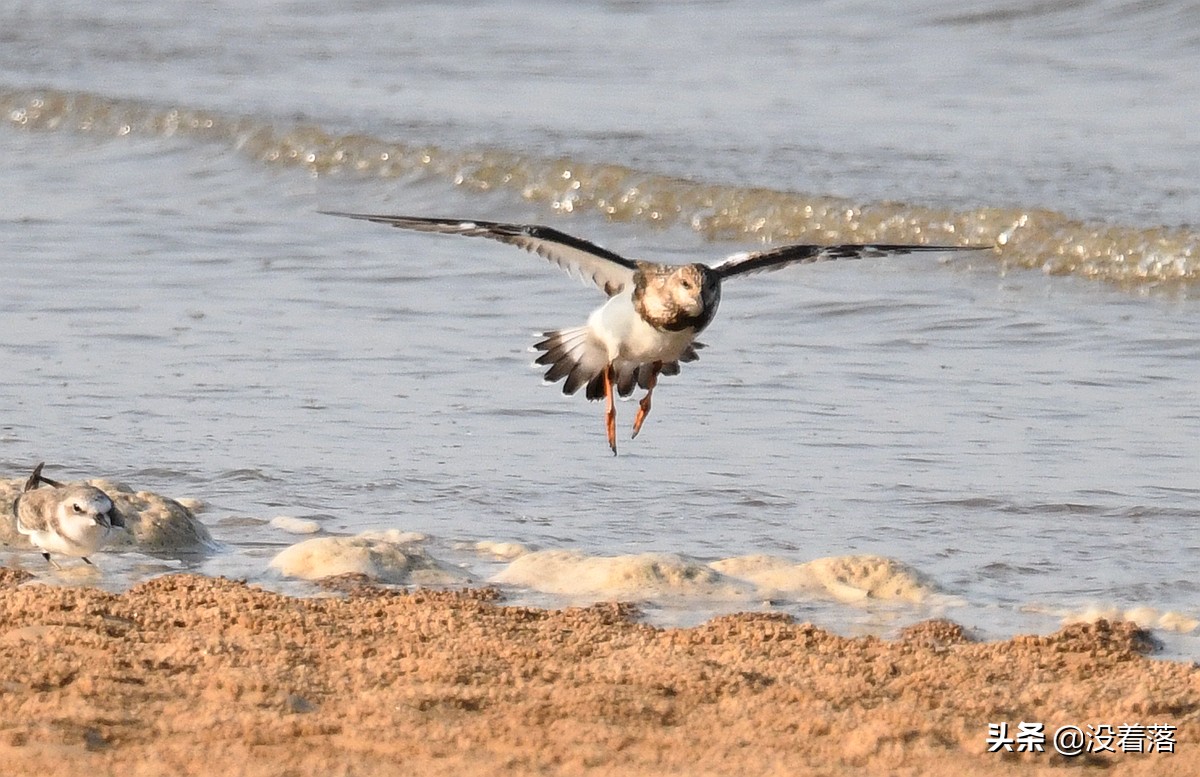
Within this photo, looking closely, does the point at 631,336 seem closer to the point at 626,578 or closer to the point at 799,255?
the point at 799,255

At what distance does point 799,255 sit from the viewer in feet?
19.7

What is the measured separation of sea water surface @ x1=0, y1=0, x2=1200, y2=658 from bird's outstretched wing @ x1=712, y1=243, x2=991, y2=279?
0.76m

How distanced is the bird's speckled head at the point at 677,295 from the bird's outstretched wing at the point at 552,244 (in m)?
0.11

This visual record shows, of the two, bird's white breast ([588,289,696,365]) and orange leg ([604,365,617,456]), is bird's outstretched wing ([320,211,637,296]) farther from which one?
orange leg ([604,365,617,456])

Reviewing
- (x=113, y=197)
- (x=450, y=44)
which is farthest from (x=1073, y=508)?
(x=450, y=44)

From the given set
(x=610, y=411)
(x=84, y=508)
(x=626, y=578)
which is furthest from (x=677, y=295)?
(x=84, y=508)

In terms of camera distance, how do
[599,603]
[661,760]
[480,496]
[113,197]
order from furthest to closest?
[113,197] < [480,496] < [599,603] < [661,760]

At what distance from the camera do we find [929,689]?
14.4 feet

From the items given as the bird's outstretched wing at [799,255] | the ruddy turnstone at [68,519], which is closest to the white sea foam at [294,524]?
the ruddy turnstone at [68,519]

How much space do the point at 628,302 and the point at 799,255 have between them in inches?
31.0

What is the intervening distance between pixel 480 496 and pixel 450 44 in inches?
467

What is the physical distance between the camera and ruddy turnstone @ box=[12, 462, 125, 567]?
5.29 meters

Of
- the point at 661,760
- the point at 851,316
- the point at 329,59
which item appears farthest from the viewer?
the point at 329,59

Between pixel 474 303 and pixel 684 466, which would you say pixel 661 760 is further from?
pixel 474 303
